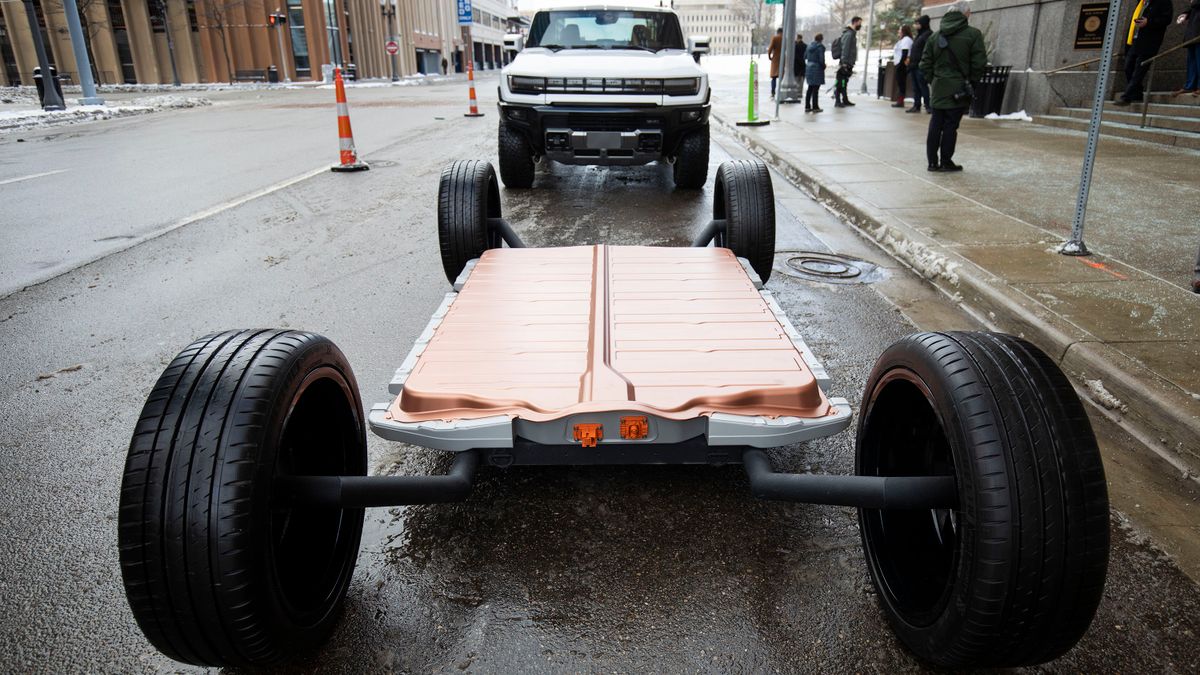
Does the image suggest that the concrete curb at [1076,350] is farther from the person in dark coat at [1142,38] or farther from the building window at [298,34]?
the building window at [298,34]

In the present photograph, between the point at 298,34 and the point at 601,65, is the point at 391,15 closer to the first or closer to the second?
the point at 298,34

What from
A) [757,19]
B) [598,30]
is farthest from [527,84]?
[757,19]

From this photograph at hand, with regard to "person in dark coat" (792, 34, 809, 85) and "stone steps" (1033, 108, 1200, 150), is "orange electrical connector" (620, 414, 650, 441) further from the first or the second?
"person in dark coat" (792, 34, 809, 85)

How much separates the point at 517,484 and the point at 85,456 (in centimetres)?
185

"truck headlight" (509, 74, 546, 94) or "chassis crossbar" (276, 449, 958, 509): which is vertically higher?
"truck headlight" (509, 74, 546, 94)

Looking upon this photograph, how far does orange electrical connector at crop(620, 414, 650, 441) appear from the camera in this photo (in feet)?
7.71

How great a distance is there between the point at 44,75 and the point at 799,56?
2026cm

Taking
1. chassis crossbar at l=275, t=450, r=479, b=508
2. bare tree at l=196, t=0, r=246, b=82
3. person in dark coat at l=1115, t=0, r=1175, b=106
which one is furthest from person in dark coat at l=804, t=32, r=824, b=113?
bare tree at l=196, t=0, r=246, b=82

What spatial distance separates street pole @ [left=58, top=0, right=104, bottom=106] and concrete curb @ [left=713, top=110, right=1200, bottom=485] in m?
25.0

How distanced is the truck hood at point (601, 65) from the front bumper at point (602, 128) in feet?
1.12

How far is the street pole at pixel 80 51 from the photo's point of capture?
75.0ft

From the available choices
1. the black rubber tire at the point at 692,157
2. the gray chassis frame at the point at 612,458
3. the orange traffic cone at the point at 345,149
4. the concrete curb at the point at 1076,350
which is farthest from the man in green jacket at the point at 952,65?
the gray chassis frame at the point at 612,458

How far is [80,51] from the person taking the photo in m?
24.1

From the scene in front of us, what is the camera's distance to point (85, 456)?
328cm
